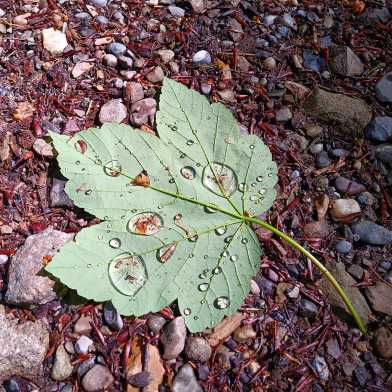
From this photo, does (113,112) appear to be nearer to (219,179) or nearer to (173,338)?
(219,179)

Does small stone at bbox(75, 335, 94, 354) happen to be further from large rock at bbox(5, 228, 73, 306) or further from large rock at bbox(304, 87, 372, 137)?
large rock at bbox(304, 87, 372, 137)

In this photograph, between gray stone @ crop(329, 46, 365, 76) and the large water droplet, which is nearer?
the large water droplet

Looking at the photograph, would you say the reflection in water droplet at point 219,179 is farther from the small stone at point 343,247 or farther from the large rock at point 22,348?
the large rock at point 22,348

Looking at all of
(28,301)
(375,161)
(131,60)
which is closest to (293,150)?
(375,161)

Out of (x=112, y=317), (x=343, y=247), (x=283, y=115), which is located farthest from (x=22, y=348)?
(x=283, y=115)

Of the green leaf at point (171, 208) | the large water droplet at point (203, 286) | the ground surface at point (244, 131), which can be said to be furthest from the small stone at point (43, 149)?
the large water droplet at point (203, 286)

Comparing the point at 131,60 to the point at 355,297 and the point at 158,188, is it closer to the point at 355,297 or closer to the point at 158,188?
the point at 158,188

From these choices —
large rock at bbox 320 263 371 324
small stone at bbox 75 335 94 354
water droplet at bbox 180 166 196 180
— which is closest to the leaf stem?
large rock at bbox 320 263 371 324
